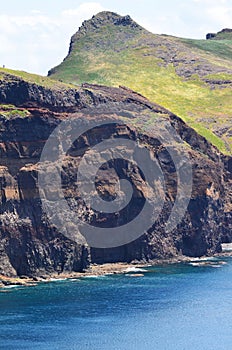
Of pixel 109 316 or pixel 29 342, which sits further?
pixel 109 316

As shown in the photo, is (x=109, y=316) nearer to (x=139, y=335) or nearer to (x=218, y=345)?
(x=139, y=335)

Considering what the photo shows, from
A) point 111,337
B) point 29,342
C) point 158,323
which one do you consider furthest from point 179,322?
point 29,342

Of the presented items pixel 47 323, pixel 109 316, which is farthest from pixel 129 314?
pixel 47 323

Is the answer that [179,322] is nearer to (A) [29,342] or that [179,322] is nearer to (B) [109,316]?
(B) [109,316]

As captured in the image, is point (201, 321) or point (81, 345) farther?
point (201, 321)

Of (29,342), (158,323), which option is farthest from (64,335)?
(158,323)

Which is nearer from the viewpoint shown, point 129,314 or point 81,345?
point 81,345

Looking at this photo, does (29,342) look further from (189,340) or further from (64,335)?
(189,340)
